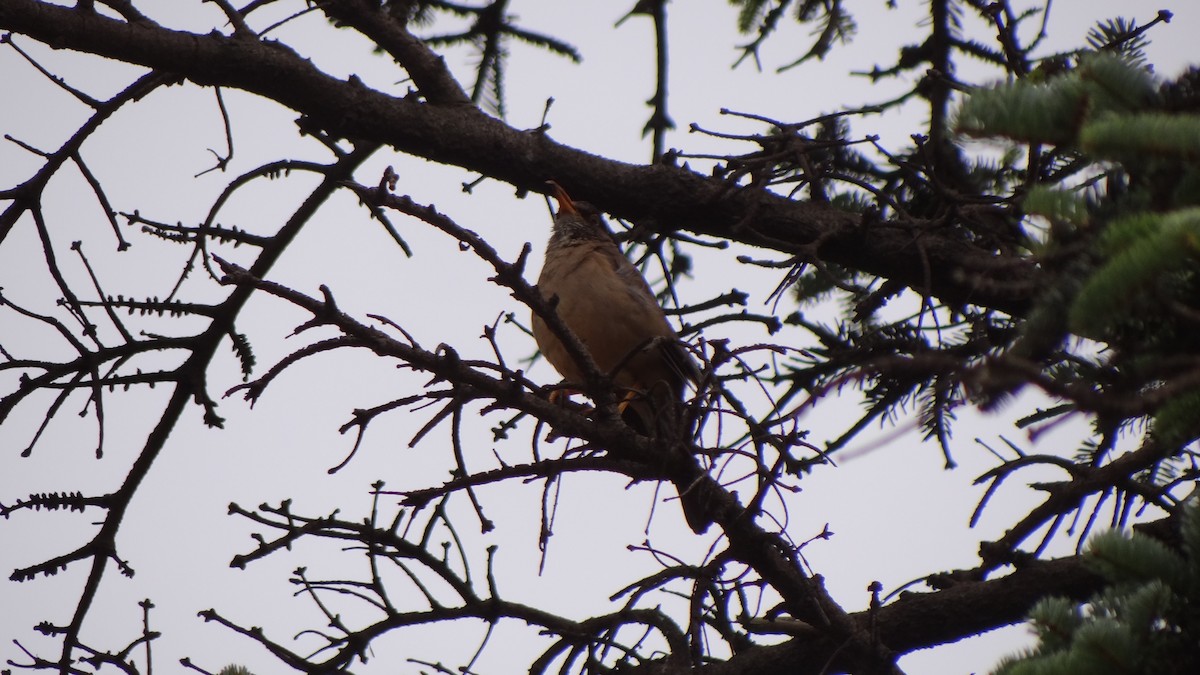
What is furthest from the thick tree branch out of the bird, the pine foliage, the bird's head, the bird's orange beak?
the pine foliage

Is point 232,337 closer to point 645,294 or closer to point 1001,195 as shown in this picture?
point 645,294

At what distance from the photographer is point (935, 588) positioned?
3.49m

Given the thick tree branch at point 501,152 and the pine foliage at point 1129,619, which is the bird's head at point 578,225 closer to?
the thick tree branch at point 501,152

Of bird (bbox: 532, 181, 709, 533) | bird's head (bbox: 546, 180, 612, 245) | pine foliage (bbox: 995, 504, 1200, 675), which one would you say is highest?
bird's head (bbox: 546, 180, 612, 245)

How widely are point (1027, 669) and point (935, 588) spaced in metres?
1.88

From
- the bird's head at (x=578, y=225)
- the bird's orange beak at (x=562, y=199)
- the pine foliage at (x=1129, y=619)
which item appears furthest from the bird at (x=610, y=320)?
the pine foliage at (x=1129, y=619)

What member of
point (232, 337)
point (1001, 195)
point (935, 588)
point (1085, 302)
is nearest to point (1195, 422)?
point (1085, 302)

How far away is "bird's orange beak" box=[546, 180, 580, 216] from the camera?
4.15 m

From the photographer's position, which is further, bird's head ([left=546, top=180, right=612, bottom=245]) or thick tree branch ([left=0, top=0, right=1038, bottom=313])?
bird's head ([left=546, top=180, right=612, bottom=245])

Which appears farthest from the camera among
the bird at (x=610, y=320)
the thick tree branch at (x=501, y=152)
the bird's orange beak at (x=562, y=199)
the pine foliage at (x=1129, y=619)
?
the bird at (x=610, y=320)

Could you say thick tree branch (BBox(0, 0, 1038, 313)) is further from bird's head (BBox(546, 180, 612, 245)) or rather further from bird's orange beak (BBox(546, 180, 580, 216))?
bird's head (BBox(546, 180, 612, 245))

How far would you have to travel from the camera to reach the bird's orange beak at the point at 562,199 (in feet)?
13.6

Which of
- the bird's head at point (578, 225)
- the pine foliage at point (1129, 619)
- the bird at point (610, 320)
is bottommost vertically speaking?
the pine foliage at point (1129, 619)

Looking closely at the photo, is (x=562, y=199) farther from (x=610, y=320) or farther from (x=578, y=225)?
(x=578, y=225)
